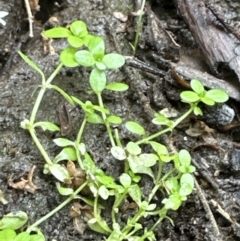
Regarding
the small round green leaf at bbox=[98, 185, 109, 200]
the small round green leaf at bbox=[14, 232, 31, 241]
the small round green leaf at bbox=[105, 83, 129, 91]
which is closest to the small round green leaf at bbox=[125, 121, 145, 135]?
the small round green leaf at bbox=[105, 83, 129, 91]

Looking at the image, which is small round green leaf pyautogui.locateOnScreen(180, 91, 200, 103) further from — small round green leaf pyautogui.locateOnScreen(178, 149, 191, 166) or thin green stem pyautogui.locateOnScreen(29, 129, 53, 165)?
thin green stem pyautogui.locateOnScreen(29, 129, 53, 165)

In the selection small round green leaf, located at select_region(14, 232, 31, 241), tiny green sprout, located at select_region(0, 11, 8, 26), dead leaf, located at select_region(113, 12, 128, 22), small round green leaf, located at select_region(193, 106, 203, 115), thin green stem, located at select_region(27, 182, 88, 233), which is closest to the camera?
small round green leaf, located at select_region(14, 232, 31, 241)

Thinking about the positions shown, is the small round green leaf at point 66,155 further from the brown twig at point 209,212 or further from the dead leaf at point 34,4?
the dead leaf at point 34,4

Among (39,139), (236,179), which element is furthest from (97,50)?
(236,179)

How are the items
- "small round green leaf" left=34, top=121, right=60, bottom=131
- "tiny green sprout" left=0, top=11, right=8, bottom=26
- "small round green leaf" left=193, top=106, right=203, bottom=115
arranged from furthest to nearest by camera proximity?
1. "tiny green sprout" left=0, top=11, right=8, bottom=26
2. "small round green leaf" left=193, top=106, right=203, bottom=115
3. "small round green leaf" left=34, top=121, right=60, bottom=131

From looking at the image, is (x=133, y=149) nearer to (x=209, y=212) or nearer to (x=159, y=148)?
(x=159, y=148)

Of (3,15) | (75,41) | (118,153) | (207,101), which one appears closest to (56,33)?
(75,41)

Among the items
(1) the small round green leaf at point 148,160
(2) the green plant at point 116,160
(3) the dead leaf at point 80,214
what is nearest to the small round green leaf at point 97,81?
(2) the green plant at point 116,160

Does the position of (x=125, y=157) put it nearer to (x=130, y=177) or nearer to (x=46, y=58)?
(x=130, y=177)
